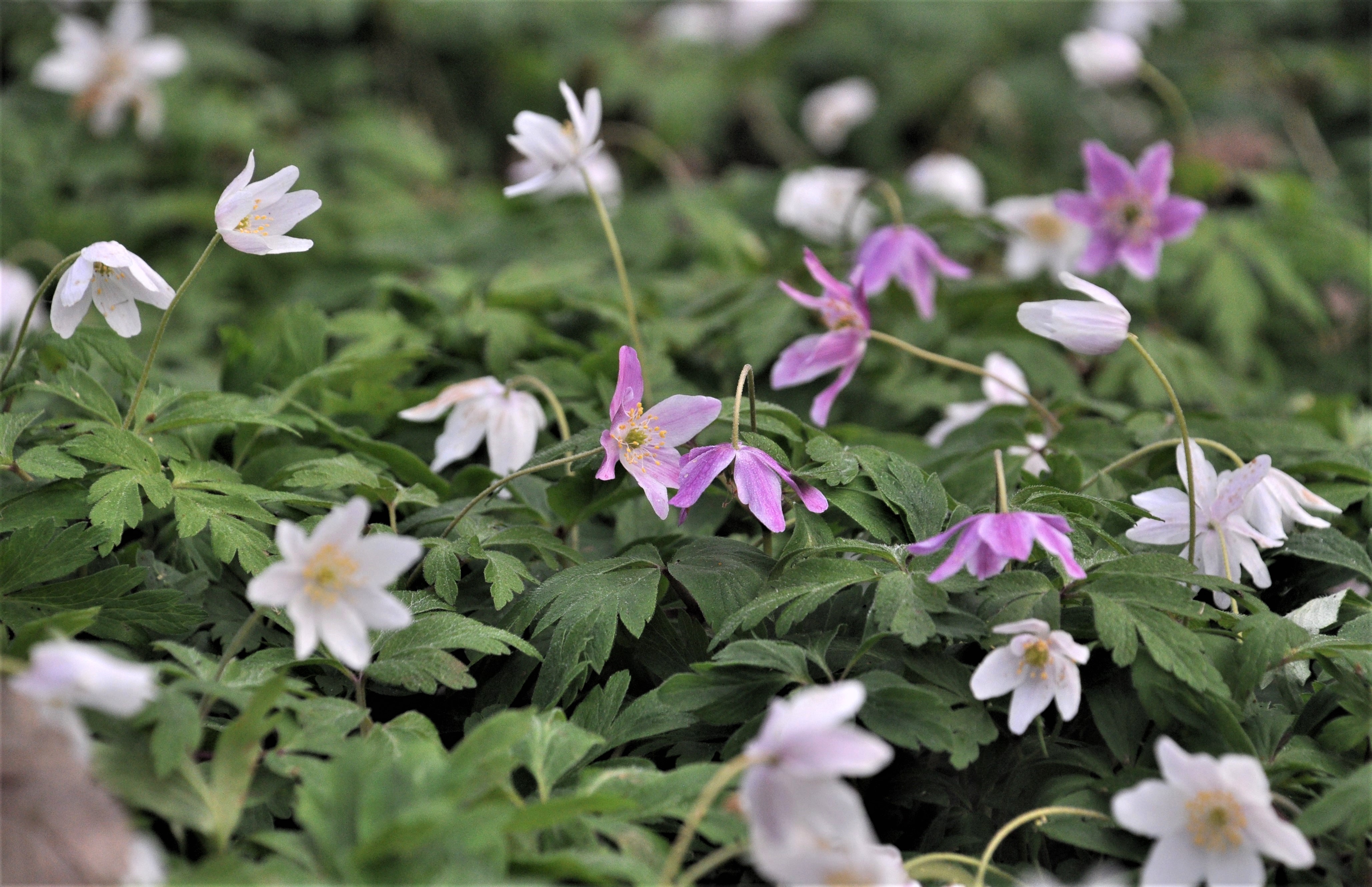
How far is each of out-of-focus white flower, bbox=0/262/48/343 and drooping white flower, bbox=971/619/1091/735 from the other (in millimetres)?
2285

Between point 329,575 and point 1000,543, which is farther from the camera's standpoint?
point 1000,543

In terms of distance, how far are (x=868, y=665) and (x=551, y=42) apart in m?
4.30

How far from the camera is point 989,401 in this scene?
2352 millimetres

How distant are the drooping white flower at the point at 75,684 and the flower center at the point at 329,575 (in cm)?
19

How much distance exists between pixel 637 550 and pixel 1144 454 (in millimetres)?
959

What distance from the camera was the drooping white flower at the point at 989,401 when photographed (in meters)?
2.27

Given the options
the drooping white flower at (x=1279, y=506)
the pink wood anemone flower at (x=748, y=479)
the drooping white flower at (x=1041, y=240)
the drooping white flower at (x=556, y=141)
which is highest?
the drooping white flower at (x=556, y=141)

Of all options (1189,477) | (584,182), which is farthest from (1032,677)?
(584,182)

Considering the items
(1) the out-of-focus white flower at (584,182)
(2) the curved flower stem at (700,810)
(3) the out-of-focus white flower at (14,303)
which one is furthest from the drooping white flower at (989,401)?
(3) the out-of-focus white flower at (14,303)

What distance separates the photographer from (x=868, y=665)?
1.49m

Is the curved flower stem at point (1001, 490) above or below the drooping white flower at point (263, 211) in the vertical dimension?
below

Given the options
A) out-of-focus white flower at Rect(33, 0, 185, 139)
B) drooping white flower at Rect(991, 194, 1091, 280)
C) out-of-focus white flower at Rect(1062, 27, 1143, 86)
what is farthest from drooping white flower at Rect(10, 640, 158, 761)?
out-of-focus white flower at Rect(1062, 27, 1143, 86)

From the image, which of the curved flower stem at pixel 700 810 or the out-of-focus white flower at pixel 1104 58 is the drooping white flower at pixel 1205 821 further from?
the out-of-focus white flower at pixel 1104 58

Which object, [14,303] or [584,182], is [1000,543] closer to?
[584,182]
